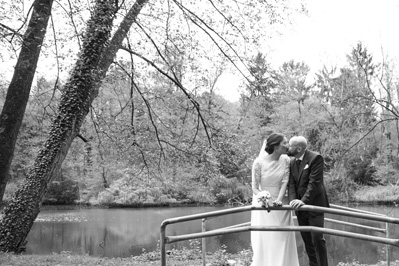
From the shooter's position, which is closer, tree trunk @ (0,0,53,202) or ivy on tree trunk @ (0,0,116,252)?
tree trunk @ (0,0,53,202)

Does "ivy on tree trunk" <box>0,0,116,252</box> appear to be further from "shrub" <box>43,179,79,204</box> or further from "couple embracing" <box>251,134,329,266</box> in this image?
"shrub" <box>43,179,79,204</box>

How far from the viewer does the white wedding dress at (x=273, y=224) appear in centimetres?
479

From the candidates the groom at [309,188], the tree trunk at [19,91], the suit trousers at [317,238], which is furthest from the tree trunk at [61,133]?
the suit trousers at [317,238]

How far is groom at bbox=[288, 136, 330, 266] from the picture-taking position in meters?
4.70

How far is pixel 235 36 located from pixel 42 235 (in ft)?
39.2

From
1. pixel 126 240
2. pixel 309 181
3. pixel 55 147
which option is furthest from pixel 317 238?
pixel 126 240

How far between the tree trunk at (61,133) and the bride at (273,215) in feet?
14.2

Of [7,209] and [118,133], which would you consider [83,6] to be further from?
[118,133]

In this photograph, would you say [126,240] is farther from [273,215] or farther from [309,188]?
[309,188]

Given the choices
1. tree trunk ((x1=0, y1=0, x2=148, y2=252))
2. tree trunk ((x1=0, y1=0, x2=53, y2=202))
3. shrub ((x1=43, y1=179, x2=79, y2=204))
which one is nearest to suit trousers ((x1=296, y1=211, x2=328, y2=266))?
tree trunk ((x1=0, y1=0, x2=53, y2=202))

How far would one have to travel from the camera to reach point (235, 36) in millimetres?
9750

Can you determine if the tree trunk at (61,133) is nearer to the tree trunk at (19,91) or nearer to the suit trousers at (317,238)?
the tree trunk at (19,91)

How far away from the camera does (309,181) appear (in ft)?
15.7

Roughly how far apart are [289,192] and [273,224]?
0.43m
